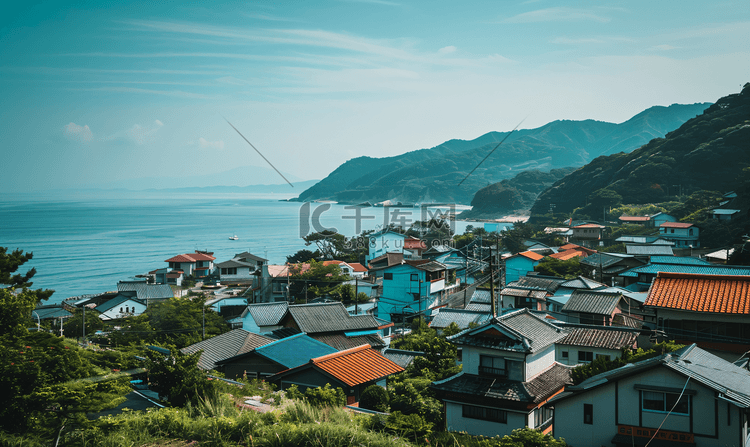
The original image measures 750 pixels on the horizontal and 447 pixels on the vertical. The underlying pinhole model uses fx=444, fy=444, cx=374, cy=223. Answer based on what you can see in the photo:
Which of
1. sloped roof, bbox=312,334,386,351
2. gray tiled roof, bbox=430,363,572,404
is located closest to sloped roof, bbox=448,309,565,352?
gray tiled roof, bbox=430,363,572,404

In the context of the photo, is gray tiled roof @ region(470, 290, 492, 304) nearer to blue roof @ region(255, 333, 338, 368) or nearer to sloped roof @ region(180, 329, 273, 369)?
blue roof @ region(255, 333, 338, 368)

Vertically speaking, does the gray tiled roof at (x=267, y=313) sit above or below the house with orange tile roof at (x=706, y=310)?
below

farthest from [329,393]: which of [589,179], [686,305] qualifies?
[589,179]

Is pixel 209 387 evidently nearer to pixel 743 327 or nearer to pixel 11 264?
pixel 11 264

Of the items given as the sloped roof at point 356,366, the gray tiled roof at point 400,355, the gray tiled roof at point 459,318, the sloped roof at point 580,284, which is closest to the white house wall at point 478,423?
the sloped roof at point 356,366

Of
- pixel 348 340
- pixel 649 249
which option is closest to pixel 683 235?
pixel 649 249

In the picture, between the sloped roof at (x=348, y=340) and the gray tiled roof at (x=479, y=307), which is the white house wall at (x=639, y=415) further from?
the gray tiled roof at (x=479, y=307)
